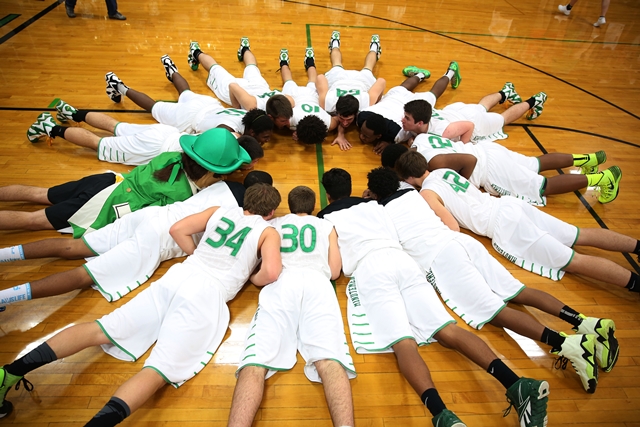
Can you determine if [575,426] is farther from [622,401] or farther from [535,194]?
[535,194]

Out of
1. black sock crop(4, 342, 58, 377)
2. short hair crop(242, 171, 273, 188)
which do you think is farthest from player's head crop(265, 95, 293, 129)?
black sock crop(4, 342, 58, 377)

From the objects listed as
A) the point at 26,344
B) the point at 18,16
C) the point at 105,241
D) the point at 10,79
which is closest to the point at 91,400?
the point at 26,344

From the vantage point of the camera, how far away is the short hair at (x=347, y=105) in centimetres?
413

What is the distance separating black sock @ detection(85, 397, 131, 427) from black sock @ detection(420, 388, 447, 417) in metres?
1.61

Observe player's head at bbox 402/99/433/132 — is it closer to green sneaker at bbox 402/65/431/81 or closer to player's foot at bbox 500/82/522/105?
player's foot at bbox 500/82/522/105

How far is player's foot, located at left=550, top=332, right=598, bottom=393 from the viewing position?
2375 mm

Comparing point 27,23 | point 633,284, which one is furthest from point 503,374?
point 27,23

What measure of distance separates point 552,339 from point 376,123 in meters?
2.55

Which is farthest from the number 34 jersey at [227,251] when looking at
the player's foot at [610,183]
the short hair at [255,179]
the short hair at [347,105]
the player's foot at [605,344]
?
the player's foot at [610,183]

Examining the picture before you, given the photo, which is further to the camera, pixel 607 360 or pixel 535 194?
pixel 535 194

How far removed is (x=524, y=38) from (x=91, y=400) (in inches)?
343

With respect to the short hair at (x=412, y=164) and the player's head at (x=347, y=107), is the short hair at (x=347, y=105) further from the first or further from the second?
the short hair at (x=412, y=164)

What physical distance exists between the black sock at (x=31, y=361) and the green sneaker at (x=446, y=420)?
84.1 inches

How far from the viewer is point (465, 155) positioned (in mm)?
3508
